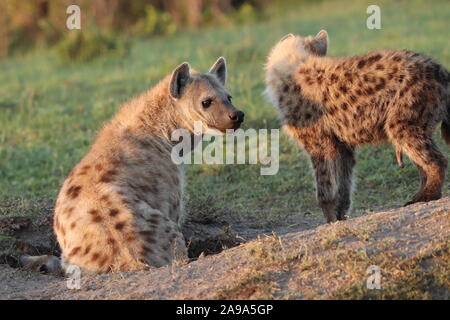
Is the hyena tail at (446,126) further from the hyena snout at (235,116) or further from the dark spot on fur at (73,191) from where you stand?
the dark spot on fur at (73,191)

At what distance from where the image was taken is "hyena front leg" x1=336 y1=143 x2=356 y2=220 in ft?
16.8

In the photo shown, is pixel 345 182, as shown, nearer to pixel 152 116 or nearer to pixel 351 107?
pixel 351 107

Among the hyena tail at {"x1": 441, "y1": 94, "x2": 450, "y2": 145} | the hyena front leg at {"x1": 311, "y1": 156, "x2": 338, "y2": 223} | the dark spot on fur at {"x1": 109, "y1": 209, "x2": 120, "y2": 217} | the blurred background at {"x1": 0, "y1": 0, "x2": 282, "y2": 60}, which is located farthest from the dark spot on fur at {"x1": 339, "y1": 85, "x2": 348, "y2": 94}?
the blurred background at {"x1": 0, "y1": 0, "x2": 282, "y2": 60}

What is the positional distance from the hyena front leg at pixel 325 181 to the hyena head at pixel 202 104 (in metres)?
0.55

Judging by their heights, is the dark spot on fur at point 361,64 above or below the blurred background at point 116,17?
above

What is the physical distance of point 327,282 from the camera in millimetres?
3371

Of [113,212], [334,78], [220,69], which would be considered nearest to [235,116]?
[220,69]

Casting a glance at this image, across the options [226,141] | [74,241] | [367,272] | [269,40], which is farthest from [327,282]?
[269,40]

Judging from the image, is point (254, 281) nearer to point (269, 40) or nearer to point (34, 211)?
point (34, 211)

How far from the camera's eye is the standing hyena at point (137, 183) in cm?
400

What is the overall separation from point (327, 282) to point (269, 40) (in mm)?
7328

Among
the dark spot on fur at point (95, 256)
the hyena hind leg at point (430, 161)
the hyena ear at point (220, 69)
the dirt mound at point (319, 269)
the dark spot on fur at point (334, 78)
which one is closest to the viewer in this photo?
the dirt mound at point (319, 269)

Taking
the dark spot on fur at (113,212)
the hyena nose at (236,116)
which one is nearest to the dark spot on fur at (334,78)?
the hyena nose at (236,116)

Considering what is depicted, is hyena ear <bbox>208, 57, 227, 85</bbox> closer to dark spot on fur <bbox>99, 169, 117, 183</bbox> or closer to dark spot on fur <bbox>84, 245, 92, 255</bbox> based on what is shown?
dark spot on fur <bbox>99, 169, 117, 183</bbox>
